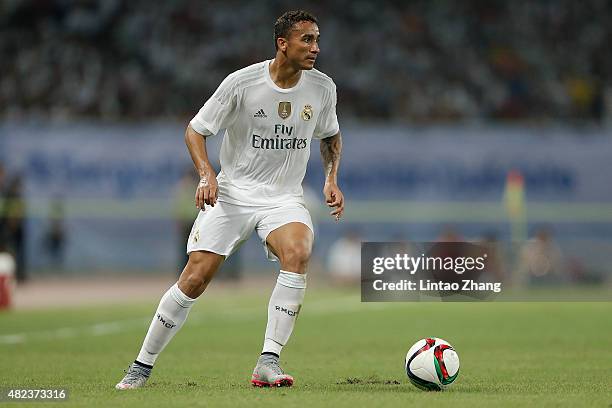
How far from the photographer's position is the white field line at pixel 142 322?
45.2 ft

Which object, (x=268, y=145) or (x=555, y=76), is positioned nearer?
(x=268, y=145)

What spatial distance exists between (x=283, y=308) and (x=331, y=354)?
341 centimetres

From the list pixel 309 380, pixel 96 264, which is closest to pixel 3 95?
pixel 96 264

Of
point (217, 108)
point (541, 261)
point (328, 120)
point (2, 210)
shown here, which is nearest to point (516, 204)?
point (541, 261)

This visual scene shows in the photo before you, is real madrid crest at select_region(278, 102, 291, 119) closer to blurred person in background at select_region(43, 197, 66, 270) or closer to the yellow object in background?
the yellow object in background

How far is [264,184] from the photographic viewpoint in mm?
8695

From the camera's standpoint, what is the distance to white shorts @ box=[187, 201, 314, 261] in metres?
8.44

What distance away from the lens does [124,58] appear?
27953mm

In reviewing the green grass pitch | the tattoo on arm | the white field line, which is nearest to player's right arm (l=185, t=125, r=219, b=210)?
the tattoo on arm

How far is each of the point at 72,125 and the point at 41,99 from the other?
125cm

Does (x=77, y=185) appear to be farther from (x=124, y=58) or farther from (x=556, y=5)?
(x=556, y=5)

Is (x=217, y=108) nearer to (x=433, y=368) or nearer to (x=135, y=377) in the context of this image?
(x=135, y=377)

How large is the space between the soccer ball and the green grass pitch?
0.08 metres

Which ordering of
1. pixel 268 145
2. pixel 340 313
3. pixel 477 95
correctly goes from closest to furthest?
pixel 268 145, pixel 340 313, pixel 477 95
